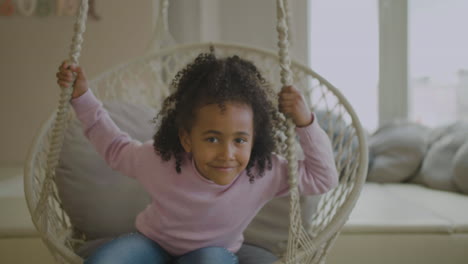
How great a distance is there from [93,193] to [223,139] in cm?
47

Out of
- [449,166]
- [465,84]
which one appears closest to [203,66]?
[449,166]

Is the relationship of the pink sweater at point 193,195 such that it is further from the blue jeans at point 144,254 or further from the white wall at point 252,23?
the white wall at point 252,23

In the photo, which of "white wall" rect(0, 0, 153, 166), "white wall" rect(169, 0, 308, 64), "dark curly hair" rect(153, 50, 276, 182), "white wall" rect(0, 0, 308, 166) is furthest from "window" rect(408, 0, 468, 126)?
"dark curly hair" rect(153, 50, 276, 182)

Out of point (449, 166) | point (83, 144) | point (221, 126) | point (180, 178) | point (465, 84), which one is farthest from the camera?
point (465, 84)

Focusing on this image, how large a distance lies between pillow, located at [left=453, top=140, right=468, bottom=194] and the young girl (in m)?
0.96

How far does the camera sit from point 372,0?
2.51 m

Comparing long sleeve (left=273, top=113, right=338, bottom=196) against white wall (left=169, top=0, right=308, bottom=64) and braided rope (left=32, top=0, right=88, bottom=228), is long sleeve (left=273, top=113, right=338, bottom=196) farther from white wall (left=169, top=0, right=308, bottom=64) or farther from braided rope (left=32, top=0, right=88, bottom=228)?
white wall (left=169, top=0, right=308, bottom=64)

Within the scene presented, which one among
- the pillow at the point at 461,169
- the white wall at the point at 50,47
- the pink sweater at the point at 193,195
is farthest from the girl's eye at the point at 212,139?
the white wall at the point at 50,47

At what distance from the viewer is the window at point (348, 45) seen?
8.27 feet

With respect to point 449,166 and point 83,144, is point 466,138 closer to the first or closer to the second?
point 449,166

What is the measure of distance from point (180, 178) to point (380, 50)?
1.91 meters

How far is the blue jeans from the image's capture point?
843 millimetres

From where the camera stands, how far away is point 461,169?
1617 millimetres

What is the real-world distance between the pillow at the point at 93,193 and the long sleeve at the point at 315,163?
503 mm
